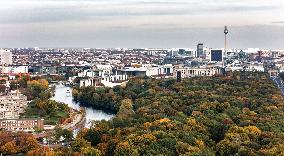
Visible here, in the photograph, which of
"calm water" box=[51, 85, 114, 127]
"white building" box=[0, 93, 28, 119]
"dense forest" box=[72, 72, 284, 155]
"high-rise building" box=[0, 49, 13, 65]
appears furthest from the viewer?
Result: "high-rise building" box=[0, 49, 13, 65]

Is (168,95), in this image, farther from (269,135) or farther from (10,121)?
(269,135)

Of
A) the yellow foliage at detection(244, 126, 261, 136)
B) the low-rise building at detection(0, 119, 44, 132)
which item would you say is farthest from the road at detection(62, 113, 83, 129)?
the yellow foliage at detection(244, 126, 261, 136)

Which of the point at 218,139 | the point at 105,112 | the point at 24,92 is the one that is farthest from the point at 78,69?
the point at 218,139

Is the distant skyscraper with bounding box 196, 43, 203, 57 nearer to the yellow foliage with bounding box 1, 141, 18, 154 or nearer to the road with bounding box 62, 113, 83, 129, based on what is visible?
the road with bounding box 62, 113, 83, 129

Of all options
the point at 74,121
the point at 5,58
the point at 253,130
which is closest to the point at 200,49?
the point at 5,58

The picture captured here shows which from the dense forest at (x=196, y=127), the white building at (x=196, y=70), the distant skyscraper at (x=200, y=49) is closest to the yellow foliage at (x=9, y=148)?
the dense forest at (x=196, y=127)

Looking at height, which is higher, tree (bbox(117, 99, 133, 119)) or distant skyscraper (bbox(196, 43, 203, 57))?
distant skyscraper (bbox(196, 43, 203, 57))

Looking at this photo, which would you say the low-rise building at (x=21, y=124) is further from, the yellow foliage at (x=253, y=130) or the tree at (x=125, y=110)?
the yellow foliage at (x=253, y=130)

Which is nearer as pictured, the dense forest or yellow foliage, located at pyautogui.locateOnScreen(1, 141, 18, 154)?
the dense forest
